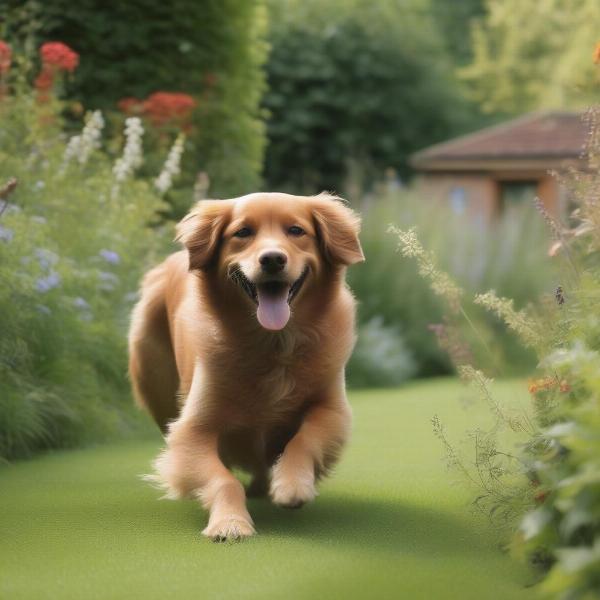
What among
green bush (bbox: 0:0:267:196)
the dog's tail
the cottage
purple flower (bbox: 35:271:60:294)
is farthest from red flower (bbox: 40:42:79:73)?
the cottage

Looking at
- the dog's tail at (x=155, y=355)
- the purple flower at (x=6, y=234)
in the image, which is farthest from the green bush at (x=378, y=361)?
the dog's tail at (x=155, y=355)

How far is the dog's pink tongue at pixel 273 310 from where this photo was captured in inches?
181

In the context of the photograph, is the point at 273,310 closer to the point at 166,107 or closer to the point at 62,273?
the point at 62,273

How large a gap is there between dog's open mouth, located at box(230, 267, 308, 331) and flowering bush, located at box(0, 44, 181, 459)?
1.54m

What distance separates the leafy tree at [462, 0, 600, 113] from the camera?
3841 centimetres

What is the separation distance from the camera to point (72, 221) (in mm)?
8336

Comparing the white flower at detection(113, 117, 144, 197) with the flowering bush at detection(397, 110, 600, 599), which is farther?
the white flower at detection(113, 117, 144, 197)

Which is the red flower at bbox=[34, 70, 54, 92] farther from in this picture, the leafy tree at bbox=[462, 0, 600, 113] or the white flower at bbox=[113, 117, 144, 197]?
the leafy tree at bbox=[462, 0, 600, 113]

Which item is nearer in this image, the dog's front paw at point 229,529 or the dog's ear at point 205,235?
the dog's front paw at point 229,529

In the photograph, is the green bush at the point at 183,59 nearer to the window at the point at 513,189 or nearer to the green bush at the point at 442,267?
the green bush at the point at 442,267

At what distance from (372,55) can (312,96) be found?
7.87ft

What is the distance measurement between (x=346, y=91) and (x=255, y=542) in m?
25.4

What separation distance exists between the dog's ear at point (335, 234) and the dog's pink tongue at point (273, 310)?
0.30 meters

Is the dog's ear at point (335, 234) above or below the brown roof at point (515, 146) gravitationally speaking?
above
